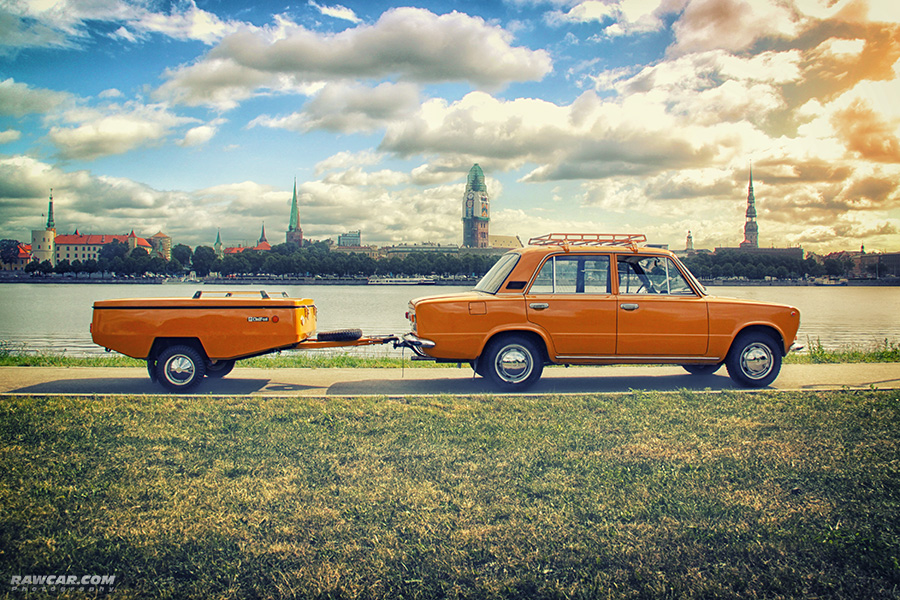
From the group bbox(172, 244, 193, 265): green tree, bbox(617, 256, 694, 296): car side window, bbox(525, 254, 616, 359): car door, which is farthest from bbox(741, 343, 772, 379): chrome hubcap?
bbox(172, 244, 193, 265): green tree

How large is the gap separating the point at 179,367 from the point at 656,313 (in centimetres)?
640

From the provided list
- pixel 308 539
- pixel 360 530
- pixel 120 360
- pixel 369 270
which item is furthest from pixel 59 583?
pixel 369 270

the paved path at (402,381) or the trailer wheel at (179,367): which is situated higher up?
the trailer wheel at (179,367)

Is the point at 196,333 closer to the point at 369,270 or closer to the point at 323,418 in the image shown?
the point at 323,418

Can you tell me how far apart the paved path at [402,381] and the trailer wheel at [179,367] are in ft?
0.61

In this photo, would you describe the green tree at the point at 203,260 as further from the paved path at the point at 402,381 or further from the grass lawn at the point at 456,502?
the grass lawn at the point at 456,502

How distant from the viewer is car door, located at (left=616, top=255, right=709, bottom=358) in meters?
8.30

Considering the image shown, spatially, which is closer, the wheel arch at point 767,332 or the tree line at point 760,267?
the wheel arch at point 767,332

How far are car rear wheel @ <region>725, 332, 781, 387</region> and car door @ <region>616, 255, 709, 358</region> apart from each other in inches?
20.1

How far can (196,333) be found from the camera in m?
8.23

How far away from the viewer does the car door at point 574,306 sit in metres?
8.23

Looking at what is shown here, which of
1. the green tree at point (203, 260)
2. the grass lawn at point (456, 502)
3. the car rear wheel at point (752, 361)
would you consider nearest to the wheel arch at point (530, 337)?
the grass lawn at point (456, 502)

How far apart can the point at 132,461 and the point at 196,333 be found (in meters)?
3.46

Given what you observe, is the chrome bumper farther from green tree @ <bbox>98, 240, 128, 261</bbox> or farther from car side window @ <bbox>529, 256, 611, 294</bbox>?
green tree @ <bbox>98, 240, 128, 261</bbox>
